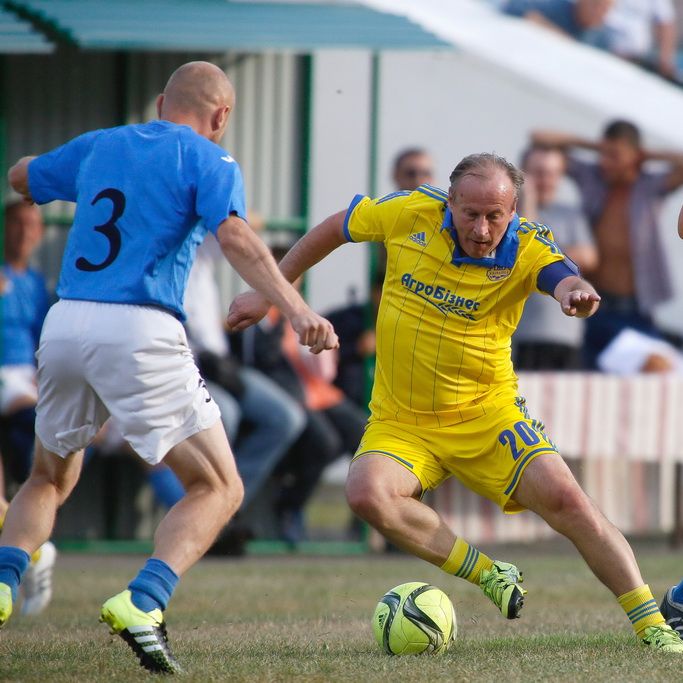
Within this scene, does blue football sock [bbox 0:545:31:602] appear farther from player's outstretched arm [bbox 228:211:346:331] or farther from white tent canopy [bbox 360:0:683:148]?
white tent canopy [bbox 360:0:683:148]

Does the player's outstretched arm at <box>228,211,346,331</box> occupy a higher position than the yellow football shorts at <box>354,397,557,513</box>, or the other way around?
the player's outstretched arm at <box>228,211,346,331</box>

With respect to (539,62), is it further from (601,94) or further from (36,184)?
(36,184)

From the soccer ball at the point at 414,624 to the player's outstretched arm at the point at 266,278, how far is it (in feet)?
4.29

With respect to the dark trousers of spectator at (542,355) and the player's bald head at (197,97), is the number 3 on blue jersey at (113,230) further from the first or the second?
the dark trousers of spectator at (542,355)

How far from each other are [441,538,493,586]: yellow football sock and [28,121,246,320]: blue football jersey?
1549 millimetres

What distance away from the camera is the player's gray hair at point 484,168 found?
5.68 metres

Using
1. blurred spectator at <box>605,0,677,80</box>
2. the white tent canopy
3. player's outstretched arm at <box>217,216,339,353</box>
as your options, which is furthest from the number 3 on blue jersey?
blurred spectator at <box>605,0,677,80</box>

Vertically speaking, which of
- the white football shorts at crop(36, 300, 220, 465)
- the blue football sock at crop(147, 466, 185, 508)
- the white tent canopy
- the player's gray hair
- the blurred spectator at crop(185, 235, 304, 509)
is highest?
the white tent canopy

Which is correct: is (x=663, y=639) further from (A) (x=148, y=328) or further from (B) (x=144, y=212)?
(B) (x=144, y=212)

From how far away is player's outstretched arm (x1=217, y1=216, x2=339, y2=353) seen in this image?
490 cm

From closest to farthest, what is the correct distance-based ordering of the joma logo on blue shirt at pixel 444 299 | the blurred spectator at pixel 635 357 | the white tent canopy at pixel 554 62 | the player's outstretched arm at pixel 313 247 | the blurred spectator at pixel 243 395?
1. the joma logo on blue shirt at pixel 444 299
2. the player's outstretched arm at pixel 313 247
3. the blurred spectator at pixel 243 395
4. the blurred spectator at pixel 635 357
5. the white tent canopy at pixel 554 62

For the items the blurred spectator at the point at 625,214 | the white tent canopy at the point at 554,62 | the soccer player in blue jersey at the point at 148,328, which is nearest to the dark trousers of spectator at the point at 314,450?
the blurred spectator at the point at 625,214

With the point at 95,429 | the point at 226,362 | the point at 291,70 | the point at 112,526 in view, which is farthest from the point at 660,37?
the point at 95,429

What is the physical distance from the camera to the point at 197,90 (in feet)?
18.0
